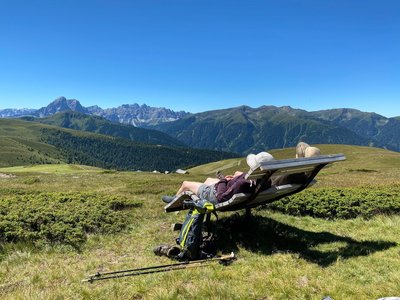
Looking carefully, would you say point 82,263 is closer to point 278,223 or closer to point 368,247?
point 278,223

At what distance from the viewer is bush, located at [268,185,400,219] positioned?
44.9 ft

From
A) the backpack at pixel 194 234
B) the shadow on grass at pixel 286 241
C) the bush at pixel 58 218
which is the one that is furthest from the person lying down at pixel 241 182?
the bush at pixel 58 218

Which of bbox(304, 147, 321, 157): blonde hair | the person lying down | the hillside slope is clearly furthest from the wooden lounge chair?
the hillside slope

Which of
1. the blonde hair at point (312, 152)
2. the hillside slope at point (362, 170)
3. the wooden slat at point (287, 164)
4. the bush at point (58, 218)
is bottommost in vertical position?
the hillside slope at point (362, 170)

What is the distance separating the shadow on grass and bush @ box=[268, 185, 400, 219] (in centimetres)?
237

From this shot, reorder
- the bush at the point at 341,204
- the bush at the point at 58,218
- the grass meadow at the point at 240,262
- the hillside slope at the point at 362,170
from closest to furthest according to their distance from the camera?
the grass meadow at the point at 240,262 → the bush at the point at 58,218 → the bush at the point at 341,204 → the hillside slope at the point at 362,170

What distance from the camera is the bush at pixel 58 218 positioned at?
1069 cm

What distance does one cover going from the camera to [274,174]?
10000mm

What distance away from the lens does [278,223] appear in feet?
40.2

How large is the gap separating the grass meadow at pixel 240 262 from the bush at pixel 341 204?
0.42m

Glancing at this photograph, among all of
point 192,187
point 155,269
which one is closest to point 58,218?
point 192,187

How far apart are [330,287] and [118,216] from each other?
8.86m

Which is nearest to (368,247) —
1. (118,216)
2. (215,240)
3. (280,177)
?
(280,177)

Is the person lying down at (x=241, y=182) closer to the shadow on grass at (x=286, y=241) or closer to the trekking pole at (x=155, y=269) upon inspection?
the shadow on grass at (x=286, y=241)
